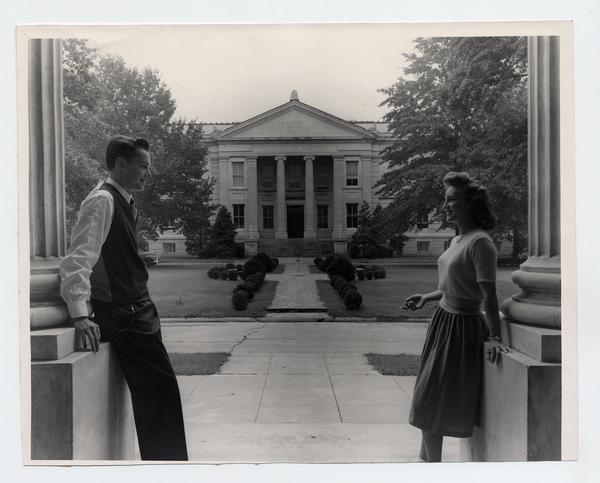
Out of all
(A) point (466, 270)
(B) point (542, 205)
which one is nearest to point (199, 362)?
(A) point (466, 270)

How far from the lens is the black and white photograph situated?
359 centimetres

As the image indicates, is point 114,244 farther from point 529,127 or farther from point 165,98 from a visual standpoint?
point 529,127

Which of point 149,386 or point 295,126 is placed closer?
point 149,386

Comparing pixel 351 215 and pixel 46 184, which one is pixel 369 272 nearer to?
pixel 351 215

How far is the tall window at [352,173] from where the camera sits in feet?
14.7

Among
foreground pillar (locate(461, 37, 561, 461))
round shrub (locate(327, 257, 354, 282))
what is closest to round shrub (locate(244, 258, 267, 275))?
round shrub (locate(327, 257, 354, 282))

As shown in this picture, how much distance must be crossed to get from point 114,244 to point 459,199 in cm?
230

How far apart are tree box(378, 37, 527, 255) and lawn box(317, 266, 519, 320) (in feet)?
1.35

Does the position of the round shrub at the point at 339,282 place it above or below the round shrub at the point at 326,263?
below

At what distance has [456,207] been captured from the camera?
3719mm

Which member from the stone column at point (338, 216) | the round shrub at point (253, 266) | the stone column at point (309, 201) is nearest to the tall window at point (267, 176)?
the stone column at point (309, 201)

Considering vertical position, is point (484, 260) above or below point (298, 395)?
above

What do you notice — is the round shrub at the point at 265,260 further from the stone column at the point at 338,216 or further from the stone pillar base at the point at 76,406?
the stone pillar base at the point at 76,406

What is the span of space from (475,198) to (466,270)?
1.61ft
